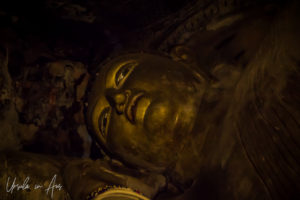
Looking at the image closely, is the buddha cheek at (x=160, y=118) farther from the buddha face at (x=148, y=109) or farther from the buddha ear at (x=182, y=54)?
the buddha ear at (x=182, y=54)

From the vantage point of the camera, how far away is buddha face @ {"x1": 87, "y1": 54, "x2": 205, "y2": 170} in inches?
60.9

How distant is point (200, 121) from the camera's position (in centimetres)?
165

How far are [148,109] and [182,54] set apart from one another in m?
0.73

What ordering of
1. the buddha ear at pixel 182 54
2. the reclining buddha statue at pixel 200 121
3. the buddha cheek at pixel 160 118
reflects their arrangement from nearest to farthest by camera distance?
the reclining buddha statue at pixel 200 121, the buddha cheek at pixel 160 118, the buddha ear at pixel 182 54

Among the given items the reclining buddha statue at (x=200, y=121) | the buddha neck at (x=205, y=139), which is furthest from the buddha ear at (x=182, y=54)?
the buddha neck at (x=205, y=139)

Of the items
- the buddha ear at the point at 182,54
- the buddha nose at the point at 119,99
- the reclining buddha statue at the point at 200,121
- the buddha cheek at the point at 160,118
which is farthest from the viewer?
the buddha ear at the point at 182,54

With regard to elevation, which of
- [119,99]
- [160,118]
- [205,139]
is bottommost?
[205,139]

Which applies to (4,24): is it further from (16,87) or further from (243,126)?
(243,126)

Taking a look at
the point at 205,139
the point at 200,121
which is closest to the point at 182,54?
the point at 200,121

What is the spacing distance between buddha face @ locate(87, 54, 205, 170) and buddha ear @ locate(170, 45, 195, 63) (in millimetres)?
98

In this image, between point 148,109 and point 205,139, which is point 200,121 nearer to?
point 205,139

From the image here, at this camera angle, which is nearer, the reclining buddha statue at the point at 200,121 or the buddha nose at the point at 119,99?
the reclining buddha statue at the point at 200,121

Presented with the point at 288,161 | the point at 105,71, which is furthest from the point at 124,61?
the point at 288,161

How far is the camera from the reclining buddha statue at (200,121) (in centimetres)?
121
